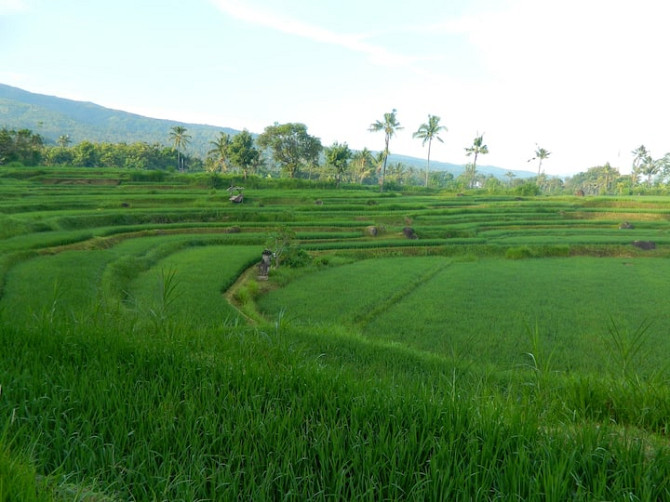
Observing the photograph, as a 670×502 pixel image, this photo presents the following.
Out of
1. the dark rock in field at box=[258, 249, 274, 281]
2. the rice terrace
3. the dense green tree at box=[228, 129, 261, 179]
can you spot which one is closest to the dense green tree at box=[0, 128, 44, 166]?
the dense green tree at box=[228, 129, 261, 179]

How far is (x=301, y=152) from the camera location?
60312 mm

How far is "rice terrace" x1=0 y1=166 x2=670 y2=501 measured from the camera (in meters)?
1.90

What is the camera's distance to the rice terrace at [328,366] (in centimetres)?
190

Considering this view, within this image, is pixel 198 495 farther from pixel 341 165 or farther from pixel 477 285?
pixel 341 165

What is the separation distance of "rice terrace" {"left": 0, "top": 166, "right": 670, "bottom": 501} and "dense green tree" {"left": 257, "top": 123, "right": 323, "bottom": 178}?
39.3 meters

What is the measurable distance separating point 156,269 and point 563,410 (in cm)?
1382

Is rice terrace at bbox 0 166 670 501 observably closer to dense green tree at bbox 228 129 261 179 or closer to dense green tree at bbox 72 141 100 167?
dense green tree at bbox 228 129 261 179

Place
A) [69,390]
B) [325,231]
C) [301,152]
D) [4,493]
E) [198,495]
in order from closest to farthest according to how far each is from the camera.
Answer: [4,493] → [198,495] → [69,390] → [325,231] → [301,152]

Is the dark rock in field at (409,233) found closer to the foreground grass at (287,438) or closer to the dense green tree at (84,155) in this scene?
the foreground grass at (287,438)

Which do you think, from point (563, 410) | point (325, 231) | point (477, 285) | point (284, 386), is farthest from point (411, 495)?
point (325, 231)

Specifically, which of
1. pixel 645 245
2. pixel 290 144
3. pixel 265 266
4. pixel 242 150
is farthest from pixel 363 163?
pixel 265 266

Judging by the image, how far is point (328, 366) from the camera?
11.9 feet

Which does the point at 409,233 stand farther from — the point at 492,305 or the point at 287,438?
the point at 287,438

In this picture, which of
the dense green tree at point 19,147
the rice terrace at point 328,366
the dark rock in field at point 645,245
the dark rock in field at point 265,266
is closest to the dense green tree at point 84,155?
the dense green tree at point 19,147
